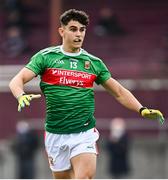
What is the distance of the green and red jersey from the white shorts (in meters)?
0.06

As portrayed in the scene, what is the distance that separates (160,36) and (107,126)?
11.1 feet

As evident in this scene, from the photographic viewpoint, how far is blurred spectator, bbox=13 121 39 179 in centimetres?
1989

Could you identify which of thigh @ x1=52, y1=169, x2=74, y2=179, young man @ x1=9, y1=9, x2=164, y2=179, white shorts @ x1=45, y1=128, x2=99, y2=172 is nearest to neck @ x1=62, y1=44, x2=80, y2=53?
young man @ x1=9, y1=9, x2=164, y2=179

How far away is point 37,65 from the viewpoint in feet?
29.5

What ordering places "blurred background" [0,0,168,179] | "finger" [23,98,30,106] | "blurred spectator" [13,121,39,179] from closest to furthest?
"finger" [23,98,30,106]
"blurred spectator" [13,121,39,179]
"blurred background" [0,0,168,179]

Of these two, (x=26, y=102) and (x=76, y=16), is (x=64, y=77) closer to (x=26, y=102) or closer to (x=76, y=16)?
(x=76, y=16)

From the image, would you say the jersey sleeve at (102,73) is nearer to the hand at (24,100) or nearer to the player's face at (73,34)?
the player's face at (73,34)

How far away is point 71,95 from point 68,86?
9 centimetres

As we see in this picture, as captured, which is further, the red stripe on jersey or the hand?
the red stripe on jersey

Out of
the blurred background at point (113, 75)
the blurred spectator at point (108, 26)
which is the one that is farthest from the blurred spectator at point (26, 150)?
the blurred spectator at point (108, 26)

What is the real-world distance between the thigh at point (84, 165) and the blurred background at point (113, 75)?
10.6 metres

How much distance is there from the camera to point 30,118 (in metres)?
21.3

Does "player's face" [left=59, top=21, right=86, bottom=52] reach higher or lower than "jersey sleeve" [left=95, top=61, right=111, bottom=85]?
higher

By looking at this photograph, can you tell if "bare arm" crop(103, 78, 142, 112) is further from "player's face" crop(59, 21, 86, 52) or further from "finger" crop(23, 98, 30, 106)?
"finger" crop(23, 98, 30, 106)
